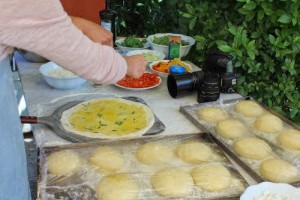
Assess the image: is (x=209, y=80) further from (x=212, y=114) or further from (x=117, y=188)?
(x=117, y=188)

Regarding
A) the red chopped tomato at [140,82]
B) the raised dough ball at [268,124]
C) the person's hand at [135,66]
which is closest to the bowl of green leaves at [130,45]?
the red chopped tomato at [140,82]

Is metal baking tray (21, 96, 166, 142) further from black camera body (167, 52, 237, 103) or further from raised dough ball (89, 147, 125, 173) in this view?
black camera body (167, 52, 237, 103)

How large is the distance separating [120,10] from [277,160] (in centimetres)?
275

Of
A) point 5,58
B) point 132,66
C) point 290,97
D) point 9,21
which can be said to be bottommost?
point 290,97

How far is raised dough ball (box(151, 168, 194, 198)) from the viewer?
3.93 ft

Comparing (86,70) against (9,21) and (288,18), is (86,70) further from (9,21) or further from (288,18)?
(288,18)

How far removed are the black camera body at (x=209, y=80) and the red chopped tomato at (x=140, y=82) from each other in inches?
5.0

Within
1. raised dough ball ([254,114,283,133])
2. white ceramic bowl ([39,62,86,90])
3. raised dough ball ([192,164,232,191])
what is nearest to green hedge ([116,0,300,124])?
raised dough ball ([254,114,283,133])

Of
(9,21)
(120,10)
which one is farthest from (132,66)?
(120,10)

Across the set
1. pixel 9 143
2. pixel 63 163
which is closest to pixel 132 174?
pixel 63 163

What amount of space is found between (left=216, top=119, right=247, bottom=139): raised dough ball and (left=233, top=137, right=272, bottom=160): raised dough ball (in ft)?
0.22

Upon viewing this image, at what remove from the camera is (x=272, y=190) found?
1161 millimetres

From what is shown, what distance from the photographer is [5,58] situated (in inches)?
45.9

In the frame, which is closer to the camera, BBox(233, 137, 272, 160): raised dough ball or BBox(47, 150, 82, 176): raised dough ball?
BBox(47, 150, 82, 176): raised dough ball
